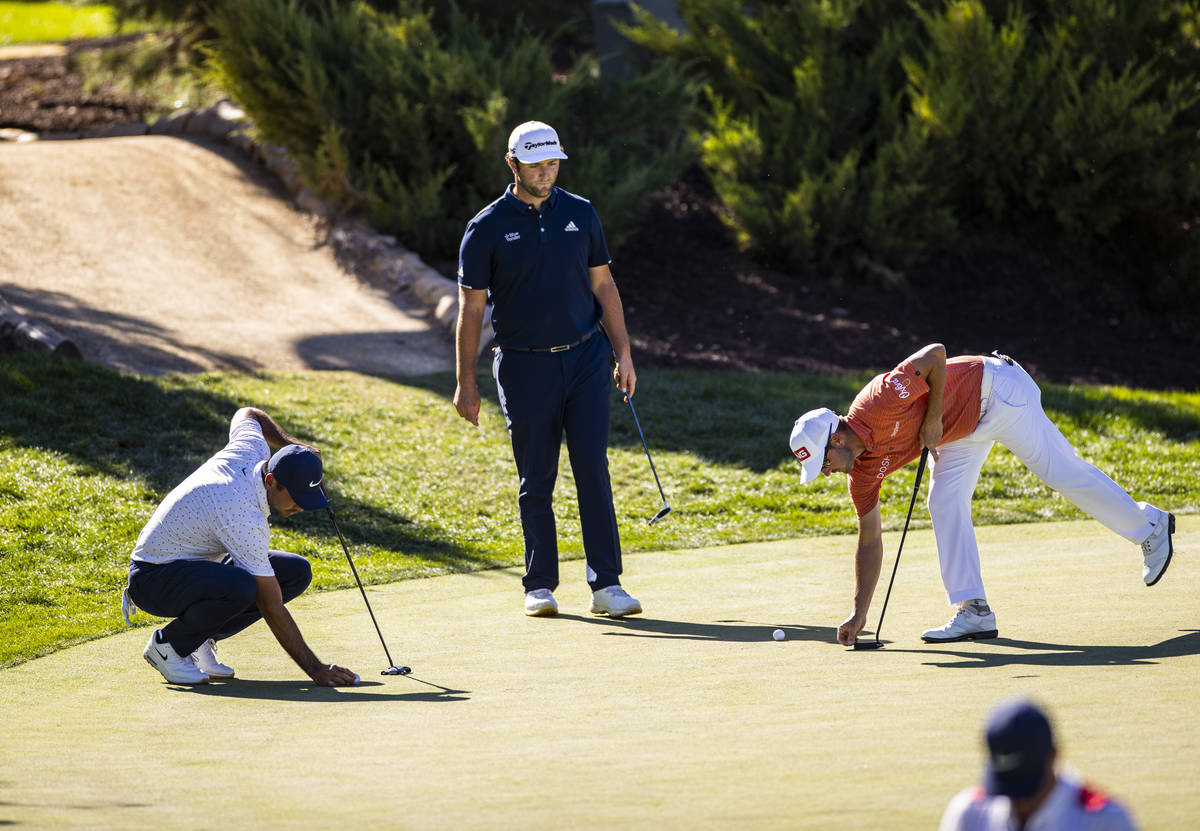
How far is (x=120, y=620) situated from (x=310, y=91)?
956 cm

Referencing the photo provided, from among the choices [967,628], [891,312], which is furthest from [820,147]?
[967,628]

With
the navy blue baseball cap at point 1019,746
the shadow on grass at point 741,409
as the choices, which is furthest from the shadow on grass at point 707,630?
the shadow on grass at point 741,409

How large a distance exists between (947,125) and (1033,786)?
1461 centimetres

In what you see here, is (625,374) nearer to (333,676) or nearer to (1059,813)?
(333,676)

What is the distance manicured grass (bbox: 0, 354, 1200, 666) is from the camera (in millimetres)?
9070

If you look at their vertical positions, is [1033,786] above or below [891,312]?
below

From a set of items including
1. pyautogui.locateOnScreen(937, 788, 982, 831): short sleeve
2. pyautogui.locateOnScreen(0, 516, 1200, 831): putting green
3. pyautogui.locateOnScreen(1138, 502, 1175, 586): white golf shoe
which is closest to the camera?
pyautogui.locateOnScreen(937, 788, 982, 831): short sleeve

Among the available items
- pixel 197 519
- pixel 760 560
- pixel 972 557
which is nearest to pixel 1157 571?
pixel 972 557

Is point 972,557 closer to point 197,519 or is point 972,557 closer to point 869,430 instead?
point 869,430

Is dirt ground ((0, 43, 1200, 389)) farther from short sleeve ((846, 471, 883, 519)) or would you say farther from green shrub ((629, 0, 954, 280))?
short sleeve ((846, 471, 883, 519))

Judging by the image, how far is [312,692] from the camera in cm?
556

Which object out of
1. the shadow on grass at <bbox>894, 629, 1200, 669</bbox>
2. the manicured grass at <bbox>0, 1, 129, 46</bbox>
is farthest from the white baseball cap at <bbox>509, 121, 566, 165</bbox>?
the manicured grass at <bbox>0, 1, 129, 46</bbox>

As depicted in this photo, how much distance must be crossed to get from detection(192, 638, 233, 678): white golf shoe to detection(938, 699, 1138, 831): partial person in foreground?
402cm

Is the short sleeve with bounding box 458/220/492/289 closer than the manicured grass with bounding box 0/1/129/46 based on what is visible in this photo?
Yes
